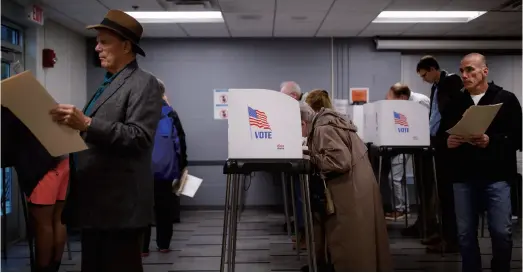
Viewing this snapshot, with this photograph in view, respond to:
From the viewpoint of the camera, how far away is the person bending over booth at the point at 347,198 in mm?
2762

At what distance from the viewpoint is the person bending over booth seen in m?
2.76

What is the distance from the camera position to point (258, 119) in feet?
7.50

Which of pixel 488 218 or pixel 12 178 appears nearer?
pixel 488 218

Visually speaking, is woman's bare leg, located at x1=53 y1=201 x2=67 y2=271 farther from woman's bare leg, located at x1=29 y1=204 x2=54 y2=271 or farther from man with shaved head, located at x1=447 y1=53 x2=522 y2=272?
man with shaved head, located at x1=447 y1=53 x2=522 y2=272

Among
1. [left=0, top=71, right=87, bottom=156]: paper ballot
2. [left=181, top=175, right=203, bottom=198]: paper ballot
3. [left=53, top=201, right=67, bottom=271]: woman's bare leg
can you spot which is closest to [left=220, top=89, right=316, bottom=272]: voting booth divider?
[left=0, top=71, right=87, bottom=156]: paper ballot

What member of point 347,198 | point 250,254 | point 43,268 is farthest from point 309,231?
point 43,268

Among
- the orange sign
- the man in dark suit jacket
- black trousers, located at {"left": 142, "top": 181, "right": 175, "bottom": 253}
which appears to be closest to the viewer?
the man in dark suit jacket

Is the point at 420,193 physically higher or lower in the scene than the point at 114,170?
lower

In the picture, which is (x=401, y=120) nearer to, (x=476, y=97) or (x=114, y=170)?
(x=476, y=97)

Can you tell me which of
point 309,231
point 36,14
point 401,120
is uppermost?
point 36,14

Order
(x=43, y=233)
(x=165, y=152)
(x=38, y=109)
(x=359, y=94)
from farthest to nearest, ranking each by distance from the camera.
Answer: (x=359, y=94) < (x=165, y=152) < (x=43, y=233) < (x=38, y=109)

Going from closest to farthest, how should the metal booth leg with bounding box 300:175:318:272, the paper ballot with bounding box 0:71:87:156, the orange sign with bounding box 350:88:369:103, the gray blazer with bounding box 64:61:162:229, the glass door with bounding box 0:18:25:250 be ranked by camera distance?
the paper ballot with bounding box 0:71:87:156, the gray blazer with bounding box 64:61:162:229, the metal booth leg with bounding box 300:175:318:272, the glass door with bounding box 0:18:25:250, the orange sign with bounding box 350:88:369:103

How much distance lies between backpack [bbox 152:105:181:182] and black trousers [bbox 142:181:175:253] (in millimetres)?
104

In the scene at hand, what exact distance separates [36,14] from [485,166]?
3.84 metres
